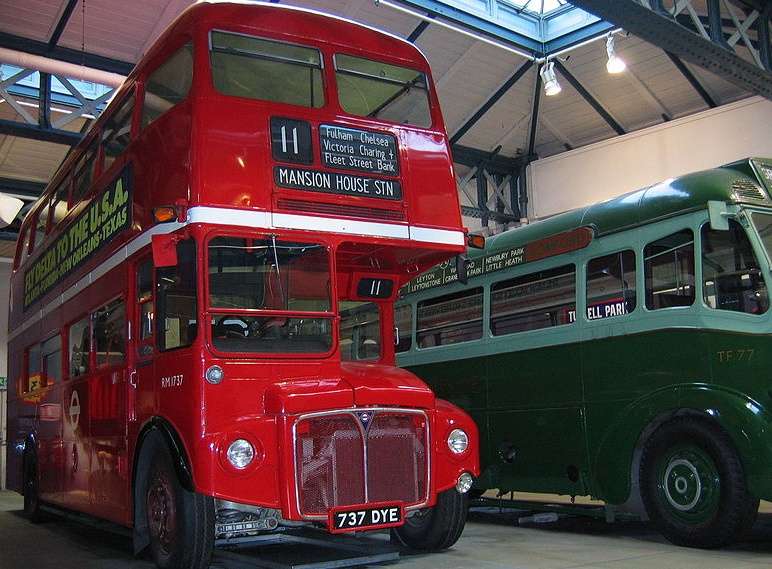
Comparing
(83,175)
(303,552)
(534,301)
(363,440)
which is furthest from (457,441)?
(83,175)

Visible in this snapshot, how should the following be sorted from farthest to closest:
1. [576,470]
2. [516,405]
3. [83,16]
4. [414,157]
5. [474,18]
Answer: [474,18]
[83,16]
[516,405]
[576,470]
[414,157]

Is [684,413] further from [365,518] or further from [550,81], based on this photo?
[550,81]

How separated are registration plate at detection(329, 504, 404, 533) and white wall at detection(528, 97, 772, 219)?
11756 mm

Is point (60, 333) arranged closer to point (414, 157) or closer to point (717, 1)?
point (414, 157)

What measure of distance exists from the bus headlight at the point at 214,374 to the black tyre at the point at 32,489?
18.3 ft

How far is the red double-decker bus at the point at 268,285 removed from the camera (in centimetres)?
557

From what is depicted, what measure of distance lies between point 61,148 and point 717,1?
11.9 m

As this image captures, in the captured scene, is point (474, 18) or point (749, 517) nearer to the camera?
point (749, 517)

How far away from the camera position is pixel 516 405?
842 cm

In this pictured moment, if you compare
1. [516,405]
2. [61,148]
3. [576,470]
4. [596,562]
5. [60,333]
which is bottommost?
[596,562]

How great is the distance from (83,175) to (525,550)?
548 cm

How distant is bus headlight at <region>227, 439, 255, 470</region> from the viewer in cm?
541

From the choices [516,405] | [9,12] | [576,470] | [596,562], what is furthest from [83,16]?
[596,562]

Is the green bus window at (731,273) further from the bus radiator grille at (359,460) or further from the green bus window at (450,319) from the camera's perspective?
the green bus window at (450,319)
